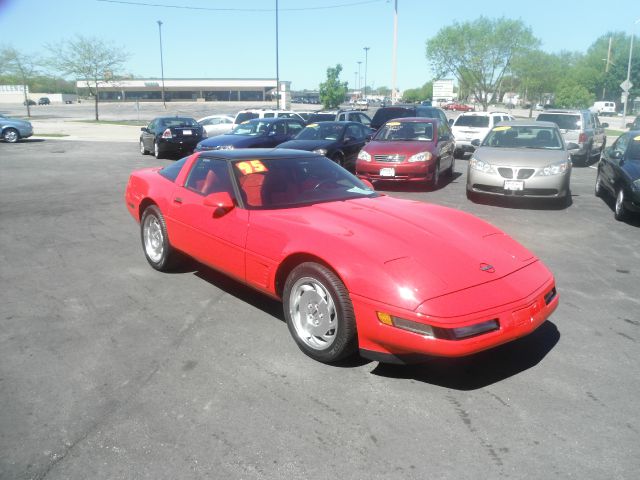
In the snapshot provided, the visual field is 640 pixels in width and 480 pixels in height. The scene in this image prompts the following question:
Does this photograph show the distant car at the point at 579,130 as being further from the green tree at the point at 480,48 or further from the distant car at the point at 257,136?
the green tree at the point at 480,48

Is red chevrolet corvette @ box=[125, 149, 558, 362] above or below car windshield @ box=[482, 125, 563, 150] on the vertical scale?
below

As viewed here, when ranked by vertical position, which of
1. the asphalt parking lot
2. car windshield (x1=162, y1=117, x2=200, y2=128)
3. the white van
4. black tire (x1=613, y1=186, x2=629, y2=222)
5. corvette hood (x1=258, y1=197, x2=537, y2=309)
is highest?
the white van

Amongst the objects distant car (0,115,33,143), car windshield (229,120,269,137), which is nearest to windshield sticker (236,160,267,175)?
car windshield (229,120,269,137)

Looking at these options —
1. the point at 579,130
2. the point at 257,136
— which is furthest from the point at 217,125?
the point at 579,130

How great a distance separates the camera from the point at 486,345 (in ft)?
9.97

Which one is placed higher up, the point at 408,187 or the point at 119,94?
the point at 119,94

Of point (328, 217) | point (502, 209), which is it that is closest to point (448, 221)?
point (328, 217)

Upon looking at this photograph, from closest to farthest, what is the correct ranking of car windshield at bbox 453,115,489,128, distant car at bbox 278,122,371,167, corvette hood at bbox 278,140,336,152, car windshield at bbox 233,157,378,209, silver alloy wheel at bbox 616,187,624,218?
car windshield at bbox 233,157,378,209
silver alloy wheel at bbox 616,187,624,218
corvette hood at bbox 278,140,336,152
distant car at bbox 278,122,371,167
car windshield at bbox 453,115,489,128

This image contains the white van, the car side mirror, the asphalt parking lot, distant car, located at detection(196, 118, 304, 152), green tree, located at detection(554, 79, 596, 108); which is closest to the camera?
the asphalt parking lot

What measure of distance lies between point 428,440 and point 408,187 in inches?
375

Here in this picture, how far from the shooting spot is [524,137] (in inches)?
411

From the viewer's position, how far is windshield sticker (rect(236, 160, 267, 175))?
4500 millimetres

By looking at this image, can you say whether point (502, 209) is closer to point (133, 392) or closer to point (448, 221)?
point (448, 221)

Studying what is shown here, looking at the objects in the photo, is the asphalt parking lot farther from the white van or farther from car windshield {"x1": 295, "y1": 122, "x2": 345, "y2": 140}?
the white van
